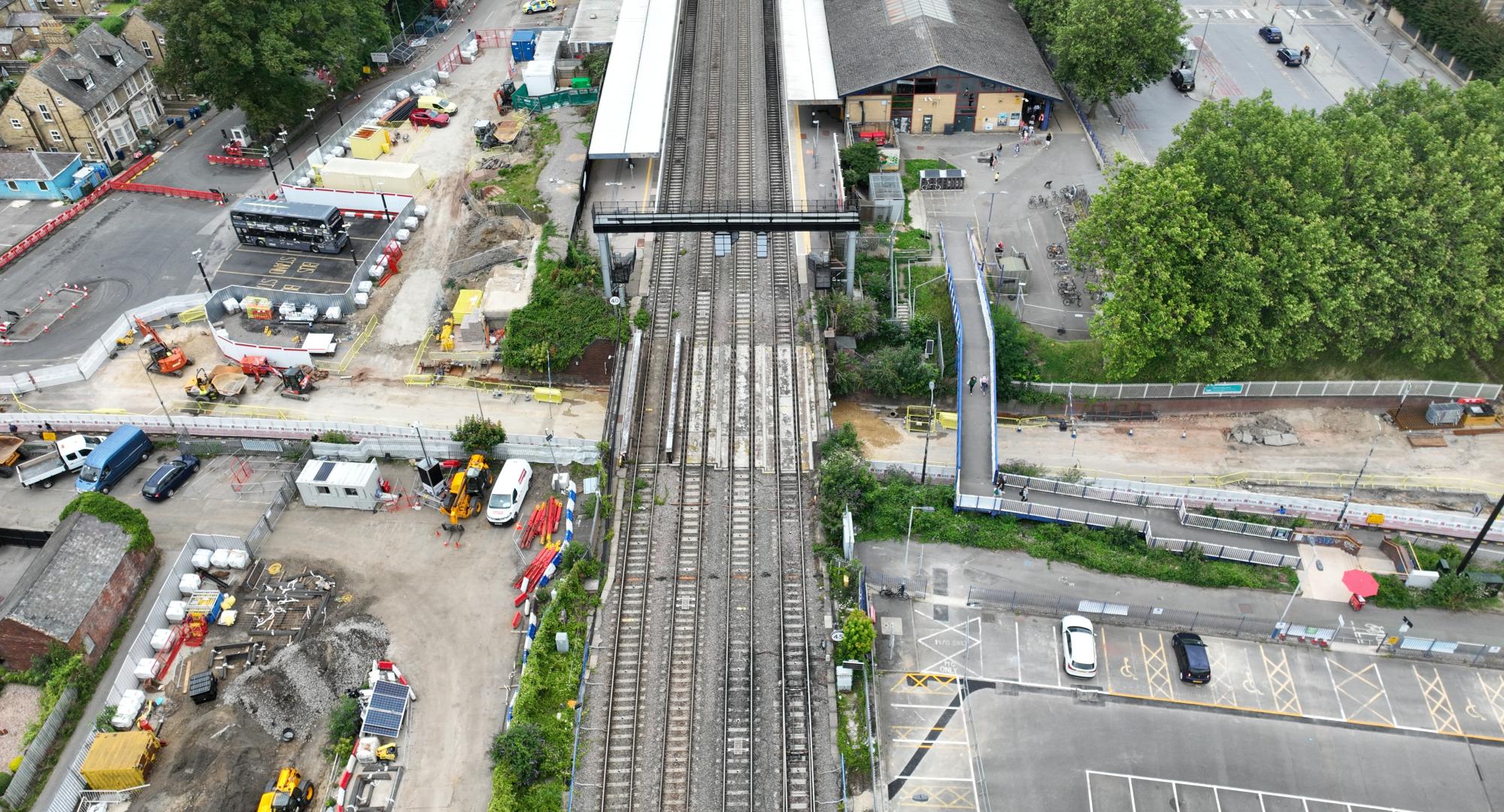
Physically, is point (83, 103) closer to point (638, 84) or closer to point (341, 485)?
point (638, 84)

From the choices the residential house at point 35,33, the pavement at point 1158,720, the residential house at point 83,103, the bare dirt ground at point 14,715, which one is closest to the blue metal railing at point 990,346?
the pavement at point 1158,720

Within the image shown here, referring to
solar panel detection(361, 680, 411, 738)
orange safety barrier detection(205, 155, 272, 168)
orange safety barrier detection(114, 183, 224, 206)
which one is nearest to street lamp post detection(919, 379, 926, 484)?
solar panel detection(361, 680, 411, 738)

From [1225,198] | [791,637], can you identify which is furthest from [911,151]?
[791,637]

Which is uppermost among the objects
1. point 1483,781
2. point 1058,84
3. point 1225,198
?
point 1225,198

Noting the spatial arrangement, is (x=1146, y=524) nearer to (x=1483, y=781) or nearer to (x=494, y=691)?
(x=1483, y=781)

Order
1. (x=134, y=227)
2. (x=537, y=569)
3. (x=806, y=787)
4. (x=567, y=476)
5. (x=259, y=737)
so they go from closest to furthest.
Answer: (x=806, y=787)
(x=259, y=737)
(x=537, y=569)
(x=567, y=476)
(x=134, y=227)

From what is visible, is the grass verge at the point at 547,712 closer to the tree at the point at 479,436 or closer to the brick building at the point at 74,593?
the tree at the point at 479,436
